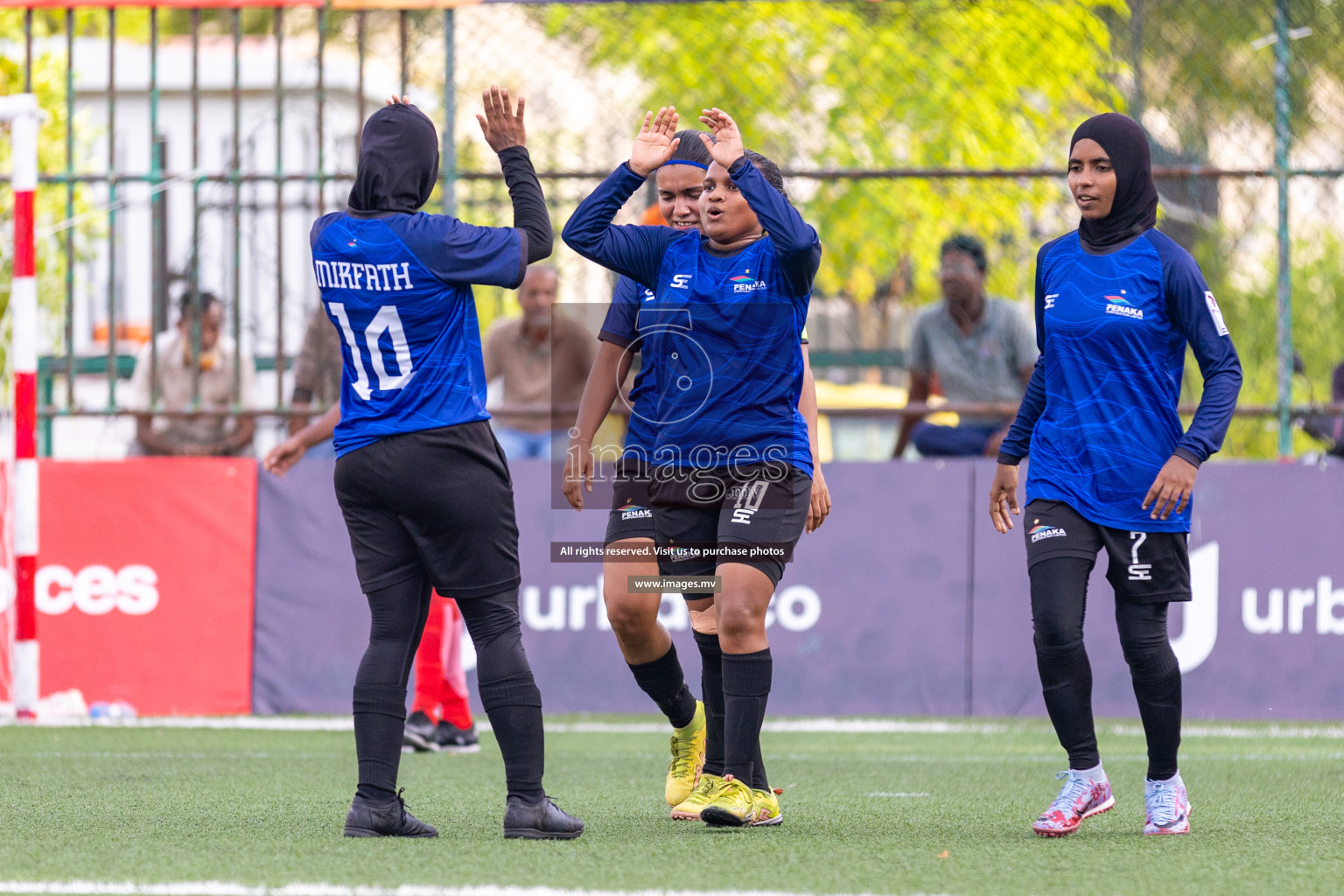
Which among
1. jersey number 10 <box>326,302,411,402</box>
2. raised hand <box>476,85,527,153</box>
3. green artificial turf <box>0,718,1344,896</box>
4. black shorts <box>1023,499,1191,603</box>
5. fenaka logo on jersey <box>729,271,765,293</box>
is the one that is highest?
raised hand <box>476,85,527,153</box>

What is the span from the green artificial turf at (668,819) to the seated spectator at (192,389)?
64.9 inches

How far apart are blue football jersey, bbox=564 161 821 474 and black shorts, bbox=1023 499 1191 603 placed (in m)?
0.69

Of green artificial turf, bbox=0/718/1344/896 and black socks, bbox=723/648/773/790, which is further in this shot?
A: black socks, bbox=723/648/773/790

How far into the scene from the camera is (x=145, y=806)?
5180mm

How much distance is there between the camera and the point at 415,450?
176 inches

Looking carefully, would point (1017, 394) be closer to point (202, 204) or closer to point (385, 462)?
point (202, 204)

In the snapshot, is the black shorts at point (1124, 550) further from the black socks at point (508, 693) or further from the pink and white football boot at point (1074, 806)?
the black socks at point (508, 693)

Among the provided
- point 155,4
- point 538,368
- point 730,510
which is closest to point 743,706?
point 730,510

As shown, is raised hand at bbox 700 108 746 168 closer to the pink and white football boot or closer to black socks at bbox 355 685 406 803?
black socks at bbox 355 685 406 803

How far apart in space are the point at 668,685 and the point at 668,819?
1.45 feet

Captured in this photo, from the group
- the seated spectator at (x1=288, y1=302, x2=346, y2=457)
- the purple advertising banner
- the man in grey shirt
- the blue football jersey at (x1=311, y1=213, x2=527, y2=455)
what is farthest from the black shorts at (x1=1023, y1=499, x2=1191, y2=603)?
the seated spectator at (x1=288, y1=302, x2=346, y2=457)

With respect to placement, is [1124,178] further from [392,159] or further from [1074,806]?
[392,159]

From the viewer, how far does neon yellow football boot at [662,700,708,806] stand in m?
5.22

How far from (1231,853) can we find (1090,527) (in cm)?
91
